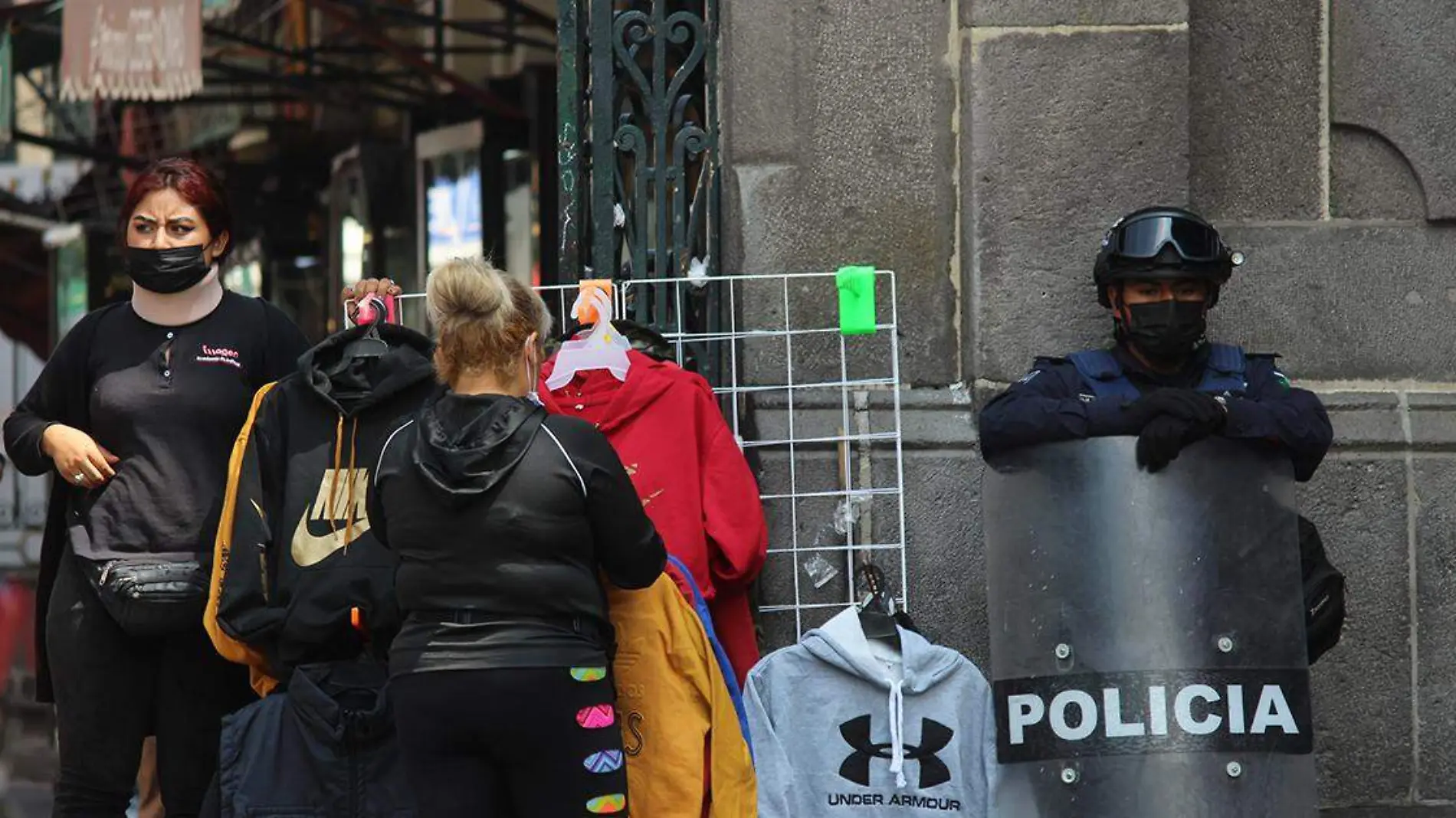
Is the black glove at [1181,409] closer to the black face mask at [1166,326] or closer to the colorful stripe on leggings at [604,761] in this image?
the black face mask at [1166,326]

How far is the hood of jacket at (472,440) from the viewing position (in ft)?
15.8

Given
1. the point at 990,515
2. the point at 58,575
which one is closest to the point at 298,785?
the point at 58,575

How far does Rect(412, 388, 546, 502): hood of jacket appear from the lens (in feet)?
15.8

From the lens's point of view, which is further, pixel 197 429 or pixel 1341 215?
pixel 1341 215

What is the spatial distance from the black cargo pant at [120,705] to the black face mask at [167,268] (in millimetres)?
733

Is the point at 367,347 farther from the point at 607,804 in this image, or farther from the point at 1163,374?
the point at 1163,374

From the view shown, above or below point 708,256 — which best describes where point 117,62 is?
above

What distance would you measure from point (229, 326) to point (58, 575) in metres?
0.77

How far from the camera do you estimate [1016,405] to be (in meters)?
5.55

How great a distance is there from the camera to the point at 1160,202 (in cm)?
654

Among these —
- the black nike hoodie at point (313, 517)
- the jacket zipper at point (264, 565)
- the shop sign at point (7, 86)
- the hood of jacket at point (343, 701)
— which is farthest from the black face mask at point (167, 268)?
the shop sign at point (7, 86)

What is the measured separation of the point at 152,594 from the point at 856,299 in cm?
210

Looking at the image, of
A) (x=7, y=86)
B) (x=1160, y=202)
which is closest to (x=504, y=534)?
(x=1160, y=202)

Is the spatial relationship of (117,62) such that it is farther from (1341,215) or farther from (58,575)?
(1341,215)
